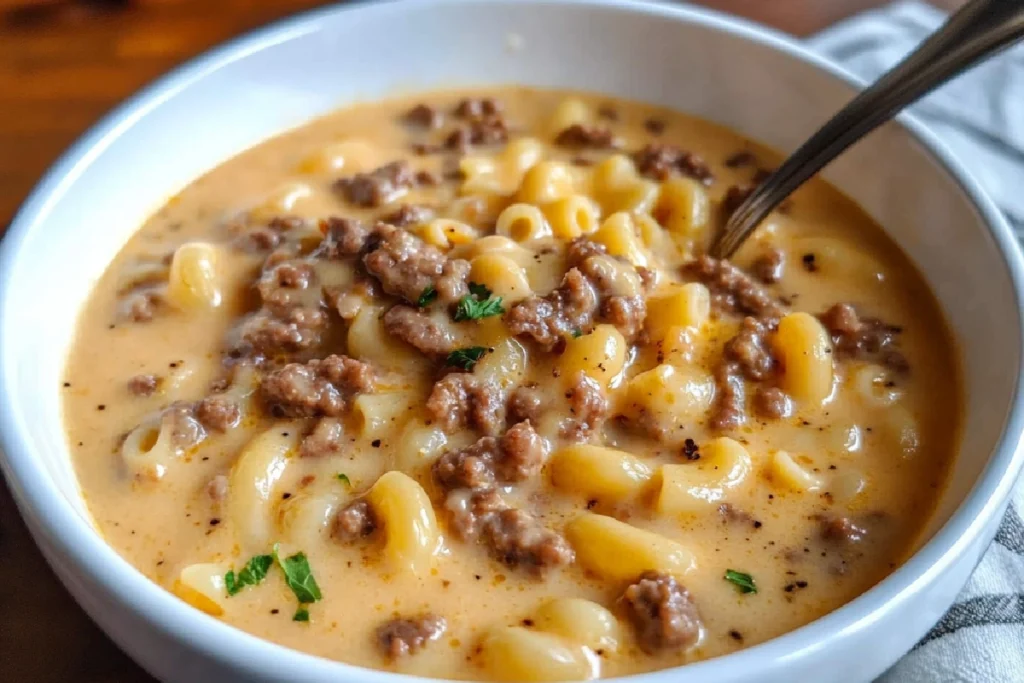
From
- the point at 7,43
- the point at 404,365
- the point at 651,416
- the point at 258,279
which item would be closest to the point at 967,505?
the point at 651,416

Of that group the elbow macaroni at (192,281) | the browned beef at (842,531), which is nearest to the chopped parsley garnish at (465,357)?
the elbow macaroni at (192,281)

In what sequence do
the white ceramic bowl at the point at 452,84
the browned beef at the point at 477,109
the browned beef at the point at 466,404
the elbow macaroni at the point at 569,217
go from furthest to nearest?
the browned beef at the point at 477,109
the elbow macaroni at the point at 569,217
the browned beef at the point at 466,404
the white ceramic bowl at the point at 452,84

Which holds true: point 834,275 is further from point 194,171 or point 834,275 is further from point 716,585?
point 194,171

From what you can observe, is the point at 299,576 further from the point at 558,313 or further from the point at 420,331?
the point at 558,313

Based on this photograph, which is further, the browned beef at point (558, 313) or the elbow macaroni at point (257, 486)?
the browned beef at point (558, 313)

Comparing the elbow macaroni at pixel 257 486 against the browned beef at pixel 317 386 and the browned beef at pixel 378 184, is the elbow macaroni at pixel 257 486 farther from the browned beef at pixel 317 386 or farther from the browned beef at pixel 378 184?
the browned beef at pixel 378 184

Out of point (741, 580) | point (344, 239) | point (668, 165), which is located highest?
point (668, 165)

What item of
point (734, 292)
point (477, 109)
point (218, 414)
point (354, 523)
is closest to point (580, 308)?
point (734, 292)
